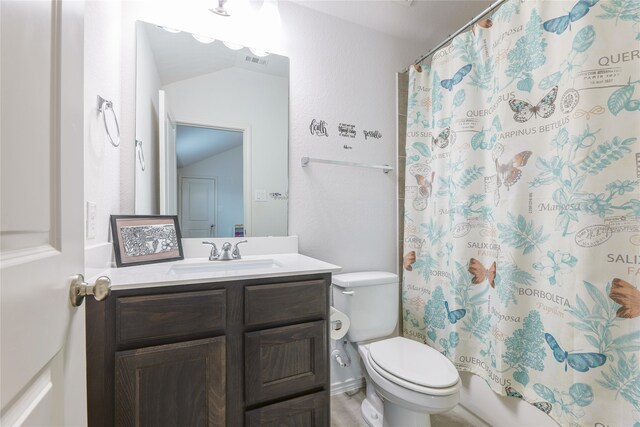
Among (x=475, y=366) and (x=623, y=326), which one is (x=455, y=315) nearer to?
(x=475, y=366)

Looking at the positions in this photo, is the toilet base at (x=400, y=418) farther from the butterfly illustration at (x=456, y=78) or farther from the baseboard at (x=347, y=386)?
the butterfly illustration at (x=456, y=78)

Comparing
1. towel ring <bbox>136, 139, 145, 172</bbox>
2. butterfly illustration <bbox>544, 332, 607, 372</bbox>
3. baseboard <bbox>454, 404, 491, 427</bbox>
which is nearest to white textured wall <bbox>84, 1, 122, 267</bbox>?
towel ring <bbox>136, 139, 145, 172</bbox>

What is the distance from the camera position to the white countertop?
3.00 feet

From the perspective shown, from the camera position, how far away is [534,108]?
3.92 ft

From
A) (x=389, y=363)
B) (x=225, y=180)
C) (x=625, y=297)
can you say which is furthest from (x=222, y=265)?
(x=625, y=297)

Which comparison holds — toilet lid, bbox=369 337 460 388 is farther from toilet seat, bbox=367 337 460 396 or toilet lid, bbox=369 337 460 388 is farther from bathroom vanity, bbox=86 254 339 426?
bathroom vanity, bbox=86 254 339 426

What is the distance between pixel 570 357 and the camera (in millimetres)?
1048

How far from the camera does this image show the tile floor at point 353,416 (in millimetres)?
1521

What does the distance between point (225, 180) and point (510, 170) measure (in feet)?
4.62

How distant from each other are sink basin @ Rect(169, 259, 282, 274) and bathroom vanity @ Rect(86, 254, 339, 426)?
2.8 inches

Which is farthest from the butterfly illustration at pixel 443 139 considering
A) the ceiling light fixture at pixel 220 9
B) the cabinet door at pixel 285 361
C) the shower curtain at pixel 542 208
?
the ceiling light fixture at pixel 220 9

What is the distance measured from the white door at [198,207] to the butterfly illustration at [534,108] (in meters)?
1.51

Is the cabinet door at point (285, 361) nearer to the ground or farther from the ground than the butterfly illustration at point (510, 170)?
nearer to the ground

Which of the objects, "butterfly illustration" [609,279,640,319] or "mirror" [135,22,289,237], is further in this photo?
"mirror" [135,22,289,237]
